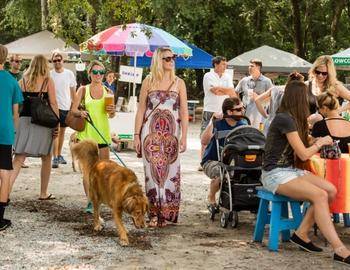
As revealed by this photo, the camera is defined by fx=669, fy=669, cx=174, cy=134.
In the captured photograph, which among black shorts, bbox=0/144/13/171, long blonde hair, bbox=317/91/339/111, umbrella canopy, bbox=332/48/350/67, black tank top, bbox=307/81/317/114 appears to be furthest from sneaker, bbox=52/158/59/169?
umbrella canopy, bbox=332/48/350/67

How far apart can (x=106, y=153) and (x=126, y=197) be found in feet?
5.46

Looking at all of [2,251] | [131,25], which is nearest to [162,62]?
[2,251]

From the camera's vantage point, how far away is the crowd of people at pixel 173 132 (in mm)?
6035

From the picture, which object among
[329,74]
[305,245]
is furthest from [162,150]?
[329,74]

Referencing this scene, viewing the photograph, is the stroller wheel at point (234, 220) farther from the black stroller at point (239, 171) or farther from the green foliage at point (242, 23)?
the green foliage at point (242, 23)

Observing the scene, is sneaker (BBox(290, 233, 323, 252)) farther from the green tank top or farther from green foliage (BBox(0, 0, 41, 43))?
green foliage (BBox(0, 0, 41, 43))

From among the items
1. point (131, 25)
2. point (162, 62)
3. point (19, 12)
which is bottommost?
point (162, 62)

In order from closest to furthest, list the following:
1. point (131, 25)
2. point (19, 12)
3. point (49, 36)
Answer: point (131, 25)
point (49, 36)
point (19, 12)

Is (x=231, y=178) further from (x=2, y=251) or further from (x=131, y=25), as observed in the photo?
(x=131, y=25)

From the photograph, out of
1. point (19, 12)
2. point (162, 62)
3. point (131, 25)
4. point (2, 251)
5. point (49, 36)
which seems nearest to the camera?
point (2, 251)

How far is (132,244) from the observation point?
6.33m

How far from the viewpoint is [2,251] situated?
237 inches

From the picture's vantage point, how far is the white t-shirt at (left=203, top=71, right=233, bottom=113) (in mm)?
11328

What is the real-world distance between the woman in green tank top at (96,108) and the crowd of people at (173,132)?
0.01 meters
